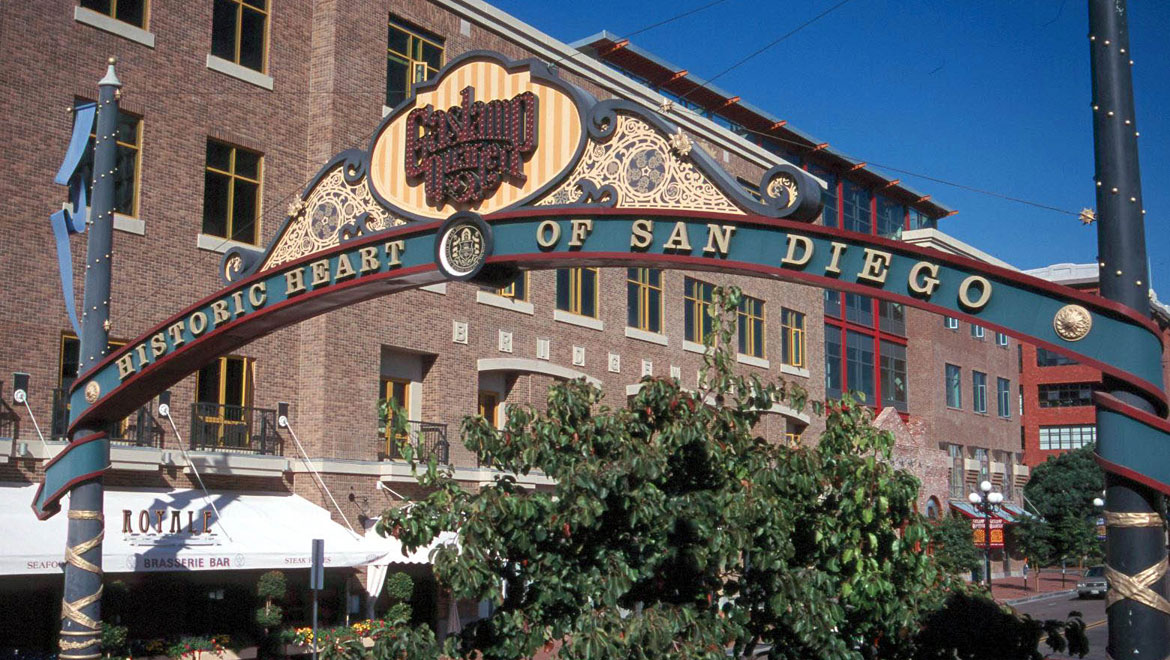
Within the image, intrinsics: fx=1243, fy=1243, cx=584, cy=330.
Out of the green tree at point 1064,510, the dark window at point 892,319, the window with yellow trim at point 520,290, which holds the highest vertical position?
the dark window at point 892,319

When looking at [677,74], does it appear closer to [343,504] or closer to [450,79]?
[343,504]

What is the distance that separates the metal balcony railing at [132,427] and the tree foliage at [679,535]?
15422 mm

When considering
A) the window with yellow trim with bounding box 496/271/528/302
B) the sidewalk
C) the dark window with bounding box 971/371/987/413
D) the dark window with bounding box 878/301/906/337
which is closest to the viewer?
the window with yellow trim with bounding box 496/271/528/302

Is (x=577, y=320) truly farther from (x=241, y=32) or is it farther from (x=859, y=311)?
(x=859, y=311)

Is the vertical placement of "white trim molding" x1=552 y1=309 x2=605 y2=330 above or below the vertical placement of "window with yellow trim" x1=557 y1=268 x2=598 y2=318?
below

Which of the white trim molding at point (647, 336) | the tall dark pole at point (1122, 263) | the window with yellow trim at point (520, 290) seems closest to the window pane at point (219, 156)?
the window with yellow trim at point (520, 290)

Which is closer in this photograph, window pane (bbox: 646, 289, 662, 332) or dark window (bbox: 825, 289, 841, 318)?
window pane (bbox: 646, 289, 662, 332)

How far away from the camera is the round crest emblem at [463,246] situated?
1026 cm

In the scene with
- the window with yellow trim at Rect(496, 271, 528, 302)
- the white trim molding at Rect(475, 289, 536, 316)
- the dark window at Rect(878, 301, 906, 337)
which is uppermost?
the dark window at Rect(878, 301, 906, 337)

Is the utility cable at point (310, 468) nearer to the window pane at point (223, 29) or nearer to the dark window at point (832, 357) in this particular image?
the window pane at point (223, 29)

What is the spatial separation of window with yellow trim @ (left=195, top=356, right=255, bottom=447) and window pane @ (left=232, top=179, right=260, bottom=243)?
8.63 ft

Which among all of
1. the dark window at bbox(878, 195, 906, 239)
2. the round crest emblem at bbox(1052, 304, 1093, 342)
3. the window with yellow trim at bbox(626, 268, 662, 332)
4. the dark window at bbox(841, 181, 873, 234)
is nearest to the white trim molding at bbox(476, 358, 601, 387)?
the window with yellow trim at bbox(626, 268, 662, 332)

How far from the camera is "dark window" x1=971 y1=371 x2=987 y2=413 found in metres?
66.2

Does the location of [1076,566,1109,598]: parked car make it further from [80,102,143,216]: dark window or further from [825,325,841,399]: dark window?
[80,102,143,216]: dark window
